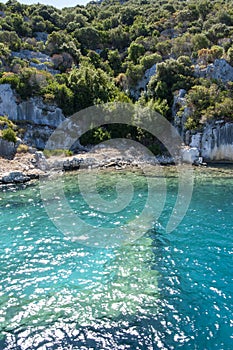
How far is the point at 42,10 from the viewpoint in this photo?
7919 centimetres

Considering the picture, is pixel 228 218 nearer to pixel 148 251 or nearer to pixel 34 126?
pixel 148 251

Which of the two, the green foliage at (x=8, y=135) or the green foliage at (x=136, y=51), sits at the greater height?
the green foliage at (x=136, y=51)

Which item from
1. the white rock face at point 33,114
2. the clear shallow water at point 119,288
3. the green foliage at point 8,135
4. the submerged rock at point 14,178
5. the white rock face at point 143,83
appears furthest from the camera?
the white rock face at point 143,83

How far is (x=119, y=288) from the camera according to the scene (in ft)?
40.2

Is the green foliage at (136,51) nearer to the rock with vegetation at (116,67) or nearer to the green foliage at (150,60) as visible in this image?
the rock with vegetation at (116,67)

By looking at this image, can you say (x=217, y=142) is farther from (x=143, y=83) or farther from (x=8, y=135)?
(x=8, y=135)

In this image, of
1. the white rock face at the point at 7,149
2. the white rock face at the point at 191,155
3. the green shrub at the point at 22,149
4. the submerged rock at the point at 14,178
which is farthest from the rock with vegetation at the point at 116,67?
the submerged rock at the point at 14,178

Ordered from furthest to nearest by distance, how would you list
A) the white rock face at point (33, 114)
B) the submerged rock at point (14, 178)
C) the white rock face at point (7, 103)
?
1. the white rock face at point (7, 103)
2. the white rock face at point (33, 114)
3. the submerged rock at point (14, 178)

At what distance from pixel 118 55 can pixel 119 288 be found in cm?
6253

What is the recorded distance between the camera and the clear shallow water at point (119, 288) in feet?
31.3

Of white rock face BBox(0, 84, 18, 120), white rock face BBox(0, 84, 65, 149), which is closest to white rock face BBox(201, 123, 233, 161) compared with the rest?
white rock face BBox(0, 84, 65, 149)

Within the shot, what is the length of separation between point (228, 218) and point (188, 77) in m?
34.3

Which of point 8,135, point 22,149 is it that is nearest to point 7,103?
point 8,135

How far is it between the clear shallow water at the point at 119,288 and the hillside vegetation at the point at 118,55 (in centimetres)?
2666
